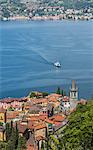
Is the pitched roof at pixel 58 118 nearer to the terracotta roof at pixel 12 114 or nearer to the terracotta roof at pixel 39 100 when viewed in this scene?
the terracotta roof at pixel 12 114

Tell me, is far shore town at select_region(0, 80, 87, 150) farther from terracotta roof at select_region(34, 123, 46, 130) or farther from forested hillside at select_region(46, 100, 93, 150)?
forested hillside at select_region(46, 100, 93, 150)

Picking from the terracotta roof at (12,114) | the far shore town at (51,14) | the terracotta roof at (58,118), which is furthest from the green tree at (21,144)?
the far shore town at (51,14)

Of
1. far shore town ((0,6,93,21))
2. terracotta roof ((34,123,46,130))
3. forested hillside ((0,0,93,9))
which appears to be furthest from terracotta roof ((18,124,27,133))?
forested hillside ((0,0,93,9))

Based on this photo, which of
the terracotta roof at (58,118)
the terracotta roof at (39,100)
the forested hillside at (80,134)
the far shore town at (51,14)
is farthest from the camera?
the far shore town at (51,14)

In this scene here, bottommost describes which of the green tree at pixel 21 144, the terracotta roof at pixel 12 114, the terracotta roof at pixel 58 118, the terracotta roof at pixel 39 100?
the terracotta roof at pixel 39 100

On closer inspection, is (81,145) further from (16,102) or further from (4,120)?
(16,102)

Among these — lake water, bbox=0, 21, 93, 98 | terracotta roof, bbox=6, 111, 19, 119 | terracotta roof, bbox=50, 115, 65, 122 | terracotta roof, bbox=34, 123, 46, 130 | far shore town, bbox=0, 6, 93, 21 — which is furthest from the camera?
far shore town, bbox=0, 6, 93, 21
